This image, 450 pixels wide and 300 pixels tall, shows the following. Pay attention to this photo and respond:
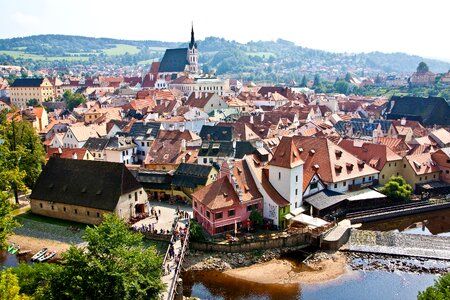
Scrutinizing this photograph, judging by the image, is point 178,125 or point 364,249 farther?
point 178,125

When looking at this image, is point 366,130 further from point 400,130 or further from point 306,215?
point 306,215

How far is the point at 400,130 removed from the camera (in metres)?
92.3

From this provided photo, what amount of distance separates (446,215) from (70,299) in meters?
49.9

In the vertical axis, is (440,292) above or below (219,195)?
above

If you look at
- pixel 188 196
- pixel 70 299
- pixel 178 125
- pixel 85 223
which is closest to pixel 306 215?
pixel 188 196

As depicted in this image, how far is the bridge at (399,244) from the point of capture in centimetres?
4734

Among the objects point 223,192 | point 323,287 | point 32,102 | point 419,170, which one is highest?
point 223,192

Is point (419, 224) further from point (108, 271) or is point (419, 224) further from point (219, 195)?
point (108, 271)

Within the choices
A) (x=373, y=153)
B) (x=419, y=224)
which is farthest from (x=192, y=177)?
(x=419, y=224)

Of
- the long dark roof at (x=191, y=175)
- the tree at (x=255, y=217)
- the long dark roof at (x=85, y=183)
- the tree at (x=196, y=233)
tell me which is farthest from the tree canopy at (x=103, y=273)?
the long dark roof at (x=191, y=175)

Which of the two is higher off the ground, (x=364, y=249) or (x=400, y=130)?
(x=400, y=130)

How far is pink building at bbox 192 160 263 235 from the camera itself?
4900 centimetres

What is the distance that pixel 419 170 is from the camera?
216 ft

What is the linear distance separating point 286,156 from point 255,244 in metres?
10.8
